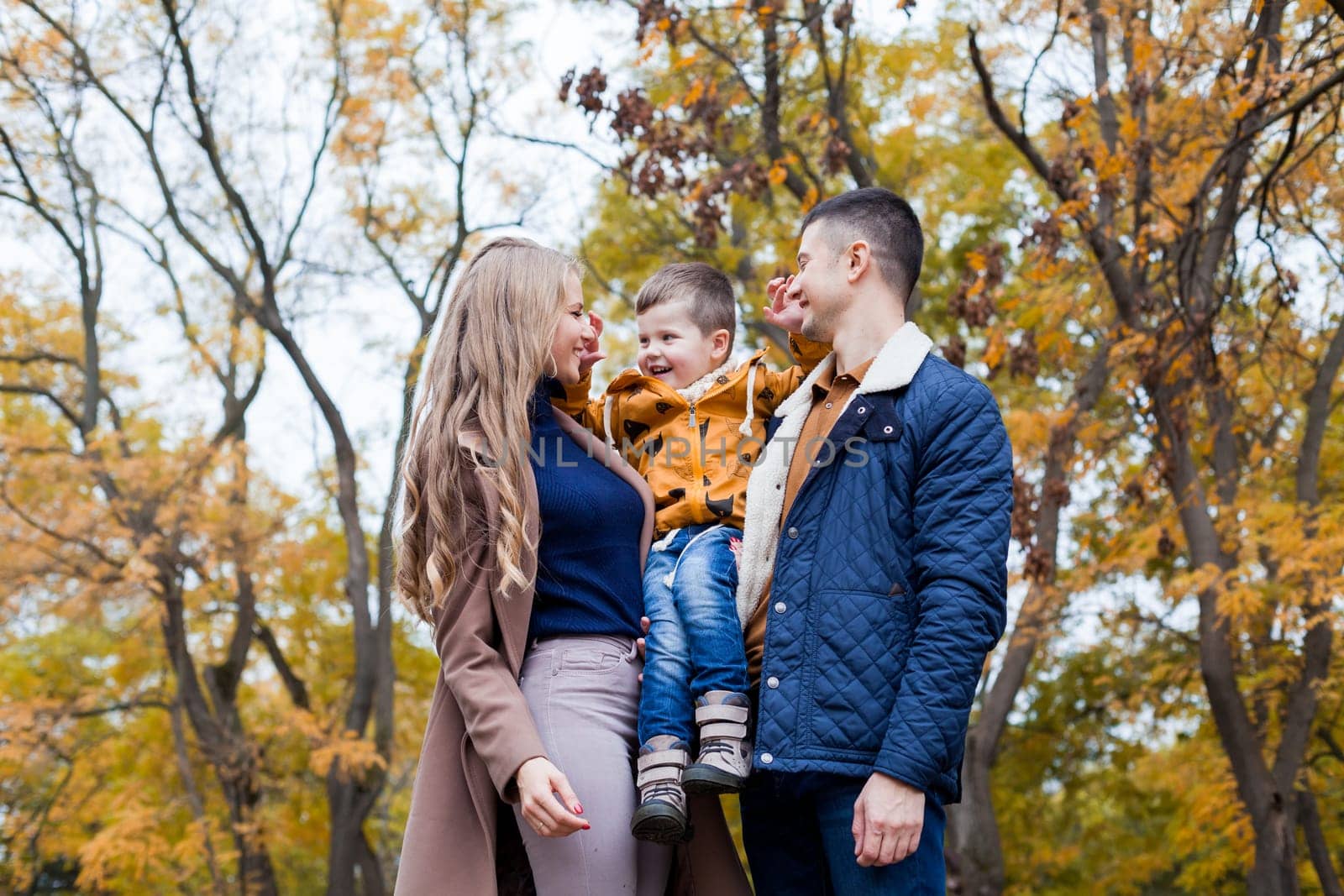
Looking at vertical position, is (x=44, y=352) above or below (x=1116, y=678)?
above

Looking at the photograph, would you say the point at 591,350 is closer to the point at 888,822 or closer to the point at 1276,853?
the point at 888,822

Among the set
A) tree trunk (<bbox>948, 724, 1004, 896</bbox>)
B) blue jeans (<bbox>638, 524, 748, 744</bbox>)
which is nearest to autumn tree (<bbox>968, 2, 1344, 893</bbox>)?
tree trunk (<bbox>948, 724, 1004, 896</bbox>)

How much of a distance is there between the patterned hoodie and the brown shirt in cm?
21

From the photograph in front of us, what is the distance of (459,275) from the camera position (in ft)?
10.1

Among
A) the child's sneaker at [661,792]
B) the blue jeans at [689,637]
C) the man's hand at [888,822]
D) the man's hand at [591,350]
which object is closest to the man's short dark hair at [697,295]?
the man's hand at [591,350]

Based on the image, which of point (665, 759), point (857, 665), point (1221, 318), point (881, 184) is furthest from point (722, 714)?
point (881, 184)

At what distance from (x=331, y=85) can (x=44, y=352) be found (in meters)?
4.55

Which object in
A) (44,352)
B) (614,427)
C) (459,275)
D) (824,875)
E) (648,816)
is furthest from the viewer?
(44,352)

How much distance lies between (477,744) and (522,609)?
30cm

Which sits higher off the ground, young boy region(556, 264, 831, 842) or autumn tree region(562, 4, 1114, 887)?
autumn tree region(562, 4, 1114, 887)

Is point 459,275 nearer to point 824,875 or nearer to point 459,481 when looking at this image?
point 459,481

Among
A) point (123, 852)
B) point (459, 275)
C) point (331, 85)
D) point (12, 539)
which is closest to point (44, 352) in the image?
point (12, 539)

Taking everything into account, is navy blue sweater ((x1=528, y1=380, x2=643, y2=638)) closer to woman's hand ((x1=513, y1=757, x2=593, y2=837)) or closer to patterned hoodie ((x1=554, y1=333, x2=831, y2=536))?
patterned hoodie ((x1=554, y1=333, x2=831, y2=536))

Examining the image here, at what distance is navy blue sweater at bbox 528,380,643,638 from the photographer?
2.74m
